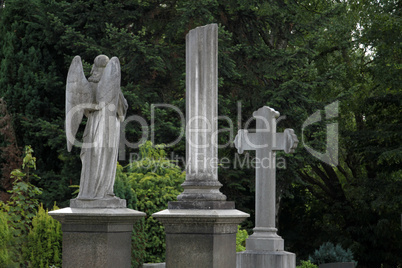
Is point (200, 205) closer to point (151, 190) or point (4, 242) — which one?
point (4, 242)

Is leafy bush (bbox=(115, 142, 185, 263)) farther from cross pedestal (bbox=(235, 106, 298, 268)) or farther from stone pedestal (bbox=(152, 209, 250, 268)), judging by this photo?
stone pedestal (bbox=(152, 209, 250, 268))

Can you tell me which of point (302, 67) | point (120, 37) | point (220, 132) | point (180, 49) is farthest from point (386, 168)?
point (120, 37)

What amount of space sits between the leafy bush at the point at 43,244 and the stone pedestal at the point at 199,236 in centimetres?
369

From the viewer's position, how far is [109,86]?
7457 mm

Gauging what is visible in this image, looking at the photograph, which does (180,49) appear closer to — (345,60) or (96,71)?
(345,60)

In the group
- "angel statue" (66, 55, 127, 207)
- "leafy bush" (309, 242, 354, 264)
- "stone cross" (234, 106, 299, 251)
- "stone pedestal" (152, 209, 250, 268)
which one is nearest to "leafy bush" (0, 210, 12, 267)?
"angel statue" (66, 55, 127, 207)

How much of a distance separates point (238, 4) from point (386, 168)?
6.89 metres

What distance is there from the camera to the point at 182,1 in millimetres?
18281

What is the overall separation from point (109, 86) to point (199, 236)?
6.79 feet

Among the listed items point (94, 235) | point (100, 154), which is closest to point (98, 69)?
point (100, 154)

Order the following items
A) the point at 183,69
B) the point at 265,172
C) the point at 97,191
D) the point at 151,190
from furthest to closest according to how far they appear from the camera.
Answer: the point at 183,69, the point at 151,190, the point at 265,172, the point at 97,191

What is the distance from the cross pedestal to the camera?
36.1 feet

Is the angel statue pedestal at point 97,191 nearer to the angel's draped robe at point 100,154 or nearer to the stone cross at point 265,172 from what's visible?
the angel's draped robe at point 100,154

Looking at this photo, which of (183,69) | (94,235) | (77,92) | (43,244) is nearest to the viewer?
(94,235)
